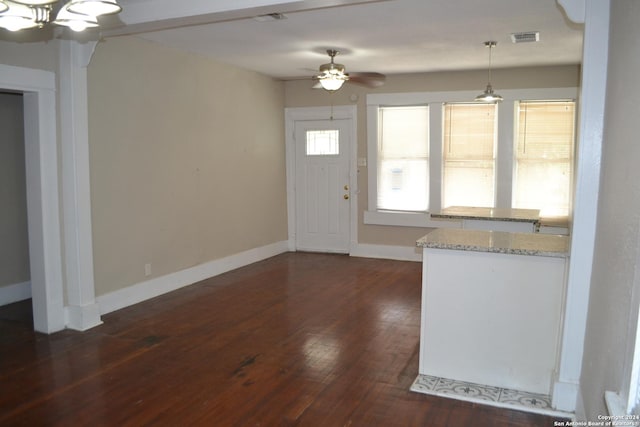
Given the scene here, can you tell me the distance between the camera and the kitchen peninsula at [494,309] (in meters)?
2.97

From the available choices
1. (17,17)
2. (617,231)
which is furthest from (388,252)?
(17,17)

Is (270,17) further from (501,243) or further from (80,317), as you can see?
(80,317)

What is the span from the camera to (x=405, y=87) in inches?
271

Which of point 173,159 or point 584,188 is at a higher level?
point 173,159

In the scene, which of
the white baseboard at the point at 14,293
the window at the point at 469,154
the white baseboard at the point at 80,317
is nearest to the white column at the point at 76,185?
the white baseboard at the point at 80,317

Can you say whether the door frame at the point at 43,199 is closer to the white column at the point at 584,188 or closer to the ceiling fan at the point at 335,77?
the ceiling fan at the point at 335,77

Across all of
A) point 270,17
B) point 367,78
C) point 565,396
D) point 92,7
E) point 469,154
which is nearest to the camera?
point 92,7

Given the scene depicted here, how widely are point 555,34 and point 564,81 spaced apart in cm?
176

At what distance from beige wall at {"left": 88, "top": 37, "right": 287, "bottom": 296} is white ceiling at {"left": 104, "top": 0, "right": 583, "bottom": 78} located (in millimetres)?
348

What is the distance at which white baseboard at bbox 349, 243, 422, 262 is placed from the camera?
7.02 m

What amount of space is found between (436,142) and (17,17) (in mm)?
5444

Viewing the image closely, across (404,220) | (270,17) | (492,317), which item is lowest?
(492,317)

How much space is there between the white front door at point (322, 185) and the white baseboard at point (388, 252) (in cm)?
21

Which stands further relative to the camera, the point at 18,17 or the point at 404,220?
the point at 404,220
